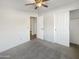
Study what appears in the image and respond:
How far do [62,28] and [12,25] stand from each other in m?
3.15

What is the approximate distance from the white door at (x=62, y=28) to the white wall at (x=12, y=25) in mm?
2305

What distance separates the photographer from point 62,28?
5359 millimetres

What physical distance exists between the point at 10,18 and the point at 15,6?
0.90m

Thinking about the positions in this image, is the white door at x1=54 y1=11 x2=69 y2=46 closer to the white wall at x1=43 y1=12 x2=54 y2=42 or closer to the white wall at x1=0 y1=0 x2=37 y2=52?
the white wall at x1=43 y1=12 x2=54 y2=42

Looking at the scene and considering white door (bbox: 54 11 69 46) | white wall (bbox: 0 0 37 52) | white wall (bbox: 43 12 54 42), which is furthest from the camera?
white wall (bbox: 43 12 54 42)

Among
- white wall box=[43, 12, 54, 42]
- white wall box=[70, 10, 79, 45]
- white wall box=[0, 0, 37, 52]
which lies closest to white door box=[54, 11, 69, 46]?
white wall box=[43, 12, 54, 42]

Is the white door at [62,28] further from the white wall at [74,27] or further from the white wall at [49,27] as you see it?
the white wall at [74,27]

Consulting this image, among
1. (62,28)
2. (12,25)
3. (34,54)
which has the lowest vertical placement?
(34,54)

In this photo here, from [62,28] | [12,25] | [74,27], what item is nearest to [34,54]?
[12,25]

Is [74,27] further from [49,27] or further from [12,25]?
[12,25]

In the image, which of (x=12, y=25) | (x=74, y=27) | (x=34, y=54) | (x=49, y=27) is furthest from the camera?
(x=49, y=27)

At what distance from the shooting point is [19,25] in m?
5.67

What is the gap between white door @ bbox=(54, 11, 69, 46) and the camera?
5059 millimetres

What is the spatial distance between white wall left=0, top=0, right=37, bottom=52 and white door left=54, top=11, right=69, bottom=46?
230 centimetres
